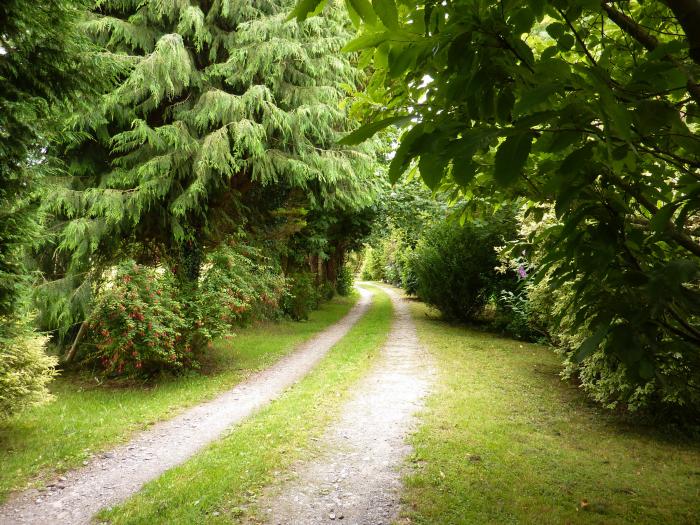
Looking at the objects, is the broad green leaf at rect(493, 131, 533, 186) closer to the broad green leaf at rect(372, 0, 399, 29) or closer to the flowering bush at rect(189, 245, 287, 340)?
the broad green leaf at rect(372, 0, 399, 29)

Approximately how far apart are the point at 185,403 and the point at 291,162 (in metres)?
5.33

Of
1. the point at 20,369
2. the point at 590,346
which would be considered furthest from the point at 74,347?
the point at 590,346

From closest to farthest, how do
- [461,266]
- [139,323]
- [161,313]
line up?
[139,323] < [161,313] < [461,266]

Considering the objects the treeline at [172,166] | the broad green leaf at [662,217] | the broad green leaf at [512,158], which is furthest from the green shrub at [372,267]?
the broad green leaf at [512,158]

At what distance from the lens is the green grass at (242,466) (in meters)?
3.83

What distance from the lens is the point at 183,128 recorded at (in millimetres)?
8648

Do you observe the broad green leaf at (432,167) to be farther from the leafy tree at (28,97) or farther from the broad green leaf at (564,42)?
the leafy tree at (28,97)

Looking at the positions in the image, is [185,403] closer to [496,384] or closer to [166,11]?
[496,384]

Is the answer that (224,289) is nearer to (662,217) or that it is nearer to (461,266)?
(662,217)

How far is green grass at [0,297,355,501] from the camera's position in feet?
16.1

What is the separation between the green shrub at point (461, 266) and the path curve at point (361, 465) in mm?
7104

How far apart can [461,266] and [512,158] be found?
1427cm

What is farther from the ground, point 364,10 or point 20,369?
point 364,10

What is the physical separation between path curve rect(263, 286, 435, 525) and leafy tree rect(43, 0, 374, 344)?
16.7 feet
